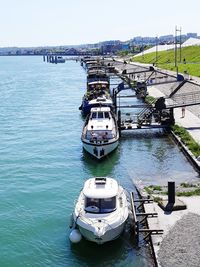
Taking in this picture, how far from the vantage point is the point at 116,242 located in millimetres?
23891

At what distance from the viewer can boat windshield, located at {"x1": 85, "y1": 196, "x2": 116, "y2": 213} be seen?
950 inches

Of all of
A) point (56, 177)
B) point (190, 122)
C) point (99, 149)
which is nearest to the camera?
point (56, 177)

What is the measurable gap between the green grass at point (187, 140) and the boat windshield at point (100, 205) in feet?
47.9

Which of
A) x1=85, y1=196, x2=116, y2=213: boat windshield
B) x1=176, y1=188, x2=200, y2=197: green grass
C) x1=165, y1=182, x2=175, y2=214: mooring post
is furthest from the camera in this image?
x1=176, y1=188, x2=200, y2=197: green grass

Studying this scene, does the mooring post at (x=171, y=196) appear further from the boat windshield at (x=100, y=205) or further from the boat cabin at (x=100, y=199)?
the boat windshield at (x=100, y=205)

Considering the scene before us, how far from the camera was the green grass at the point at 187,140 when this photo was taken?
38534 millimetres

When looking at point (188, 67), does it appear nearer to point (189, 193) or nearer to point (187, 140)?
point (187, 140)

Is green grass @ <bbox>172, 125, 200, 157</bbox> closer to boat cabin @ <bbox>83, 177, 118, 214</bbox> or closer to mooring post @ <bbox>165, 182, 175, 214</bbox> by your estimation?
mooring post @ <bbox>165, 182, 175, 214</bbox>

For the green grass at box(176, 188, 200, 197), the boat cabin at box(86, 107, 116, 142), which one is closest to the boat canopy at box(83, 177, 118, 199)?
the green grass at box(176, 188, 200, 197)

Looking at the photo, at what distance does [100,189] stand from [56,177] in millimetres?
11494

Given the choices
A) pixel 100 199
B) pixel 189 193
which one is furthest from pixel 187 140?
pixel 100 199

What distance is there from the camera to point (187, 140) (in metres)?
42.3

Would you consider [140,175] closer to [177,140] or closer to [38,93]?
[177,140]

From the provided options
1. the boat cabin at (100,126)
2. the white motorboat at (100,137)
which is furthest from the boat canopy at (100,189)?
the boat cabin at (100,126)
